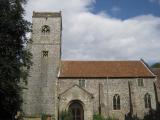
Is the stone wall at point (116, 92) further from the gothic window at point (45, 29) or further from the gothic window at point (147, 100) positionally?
the gothic window at point (45, 29)

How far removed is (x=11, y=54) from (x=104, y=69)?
78.9 ft

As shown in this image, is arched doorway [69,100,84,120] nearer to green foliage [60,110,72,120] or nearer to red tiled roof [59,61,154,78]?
green foliage [60,110,72,120]

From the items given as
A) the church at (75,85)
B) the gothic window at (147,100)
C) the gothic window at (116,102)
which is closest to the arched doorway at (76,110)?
the church at (75,85)

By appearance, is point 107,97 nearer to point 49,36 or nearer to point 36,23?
point 49,36

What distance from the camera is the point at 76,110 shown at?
4069 cm

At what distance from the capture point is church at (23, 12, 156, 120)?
131 ft

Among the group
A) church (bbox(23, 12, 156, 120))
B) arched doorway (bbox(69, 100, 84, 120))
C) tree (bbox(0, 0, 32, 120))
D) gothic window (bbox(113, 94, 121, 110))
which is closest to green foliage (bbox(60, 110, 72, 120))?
church (bbox(23, 12, 156, 120))

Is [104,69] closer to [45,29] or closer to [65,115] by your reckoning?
[65,115]

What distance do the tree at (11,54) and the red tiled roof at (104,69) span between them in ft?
60.8

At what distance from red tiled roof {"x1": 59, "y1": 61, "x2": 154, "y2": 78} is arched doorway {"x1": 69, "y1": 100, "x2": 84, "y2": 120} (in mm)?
4687

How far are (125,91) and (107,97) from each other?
3102 mm

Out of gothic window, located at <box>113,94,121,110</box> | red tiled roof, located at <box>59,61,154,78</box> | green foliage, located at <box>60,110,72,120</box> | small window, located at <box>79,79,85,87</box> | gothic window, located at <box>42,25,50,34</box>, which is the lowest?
green foliage, located at <box>60,110,72,120</box>

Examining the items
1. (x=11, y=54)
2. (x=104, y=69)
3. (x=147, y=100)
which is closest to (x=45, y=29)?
(x=104, y=69)

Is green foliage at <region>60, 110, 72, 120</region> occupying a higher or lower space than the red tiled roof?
lower
